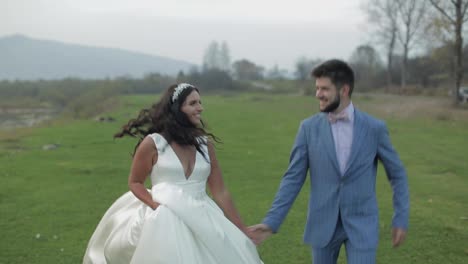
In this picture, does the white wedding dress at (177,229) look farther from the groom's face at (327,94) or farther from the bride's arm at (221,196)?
the groom's face at (327,94)

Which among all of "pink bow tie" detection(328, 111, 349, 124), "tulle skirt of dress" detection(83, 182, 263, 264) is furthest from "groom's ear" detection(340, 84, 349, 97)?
"tulle skirt of dress" detection(83, 182, 263, 264)

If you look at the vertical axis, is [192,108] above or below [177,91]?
below

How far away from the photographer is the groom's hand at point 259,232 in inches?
159

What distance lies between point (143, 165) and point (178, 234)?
2.01ft

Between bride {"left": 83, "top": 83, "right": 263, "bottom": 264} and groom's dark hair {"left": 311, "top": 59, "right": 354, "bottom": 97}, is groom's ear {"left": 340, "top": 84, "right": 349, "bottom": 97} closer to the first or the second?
groom's dark hair {"left": 311, "top": 59, "right": 354, "bottom": 97}

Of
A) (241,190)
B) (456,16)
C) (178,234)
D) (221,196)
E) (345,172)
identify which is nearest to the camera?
(345,172)

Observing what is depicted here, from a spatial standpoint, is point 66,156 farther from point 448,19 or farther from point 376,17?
point 376,17

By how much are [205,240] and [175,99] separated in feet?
3.63

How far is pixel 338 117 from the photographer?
3.75 metres

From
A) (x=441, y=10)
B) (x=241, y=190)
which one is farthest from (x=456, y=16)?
(x=241, y=190)

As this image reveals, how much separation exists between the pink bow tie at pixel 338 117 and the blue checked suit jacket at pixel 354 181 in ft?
0.16

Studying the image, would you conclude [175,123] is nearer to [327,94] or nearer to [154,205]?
[154,205]

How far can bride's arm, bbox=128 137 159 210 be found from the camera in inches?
165

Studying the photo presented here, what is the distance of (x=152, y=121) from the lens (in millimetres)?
4418
